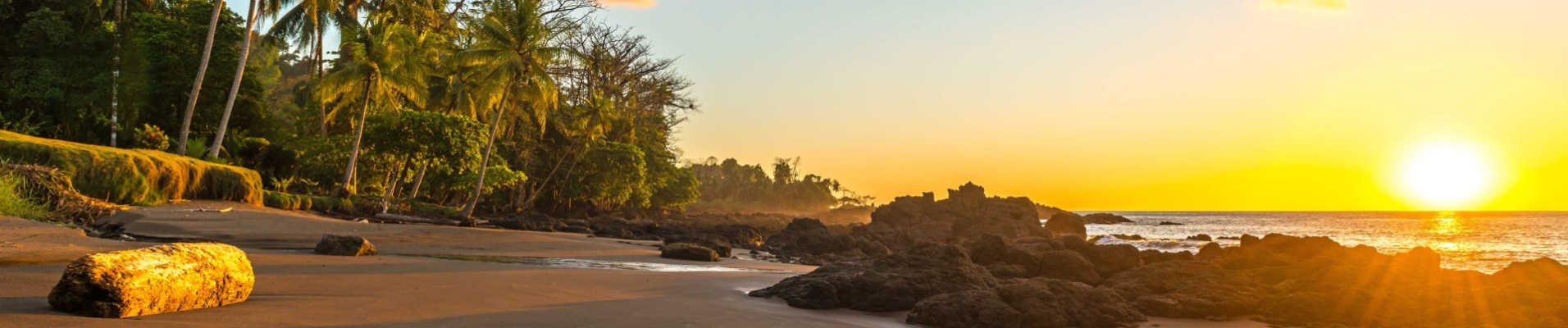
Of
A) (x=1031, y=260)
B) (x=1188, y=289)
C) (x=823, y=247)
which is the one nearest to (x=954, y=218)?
(x=823, y=247)

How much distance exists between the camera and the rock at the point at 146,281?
5473mm

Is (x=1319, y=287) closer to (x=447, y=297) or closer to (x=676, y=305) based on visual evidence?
(x=676, y=305)

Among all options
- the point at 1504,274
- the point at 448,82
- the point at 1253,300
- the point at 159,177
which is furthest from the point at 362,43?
the point at 1504,274

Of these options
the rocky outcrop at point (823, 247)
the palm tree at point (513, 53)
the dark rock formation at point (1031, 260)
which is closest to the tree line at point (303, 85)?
the palm tree at point (513, 53)

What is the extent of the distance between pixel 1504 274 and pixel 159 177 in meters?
23.5

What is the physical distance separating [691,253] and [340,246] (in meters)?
6.18

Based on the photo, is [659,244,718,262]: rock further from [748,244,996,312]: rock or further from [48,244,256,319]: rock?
[48,244,256,319]: rock

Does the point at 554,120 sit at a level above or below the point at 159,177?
above

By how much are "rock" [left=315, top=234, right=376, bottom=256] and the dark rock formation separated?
331 inches

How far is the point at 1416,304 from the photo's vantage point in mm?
9414

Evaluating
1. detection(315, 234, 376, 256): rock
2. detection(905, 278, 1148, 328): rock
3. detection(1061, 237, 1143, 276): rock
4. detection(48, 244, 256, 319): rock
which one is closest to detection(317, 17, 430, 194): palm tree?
detection(315, 234, 376, 256): rock

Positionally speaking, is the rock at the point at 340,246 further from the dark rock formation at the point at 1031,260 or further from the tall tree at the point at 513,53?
the tall tree at the point at 513,53

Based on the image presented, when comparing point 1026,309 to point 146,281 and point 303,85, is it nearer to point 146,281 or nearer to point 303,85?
point 146,281

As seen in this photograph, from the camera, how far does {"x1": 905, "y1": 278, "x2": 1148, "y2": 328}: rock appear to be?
7938 mm
